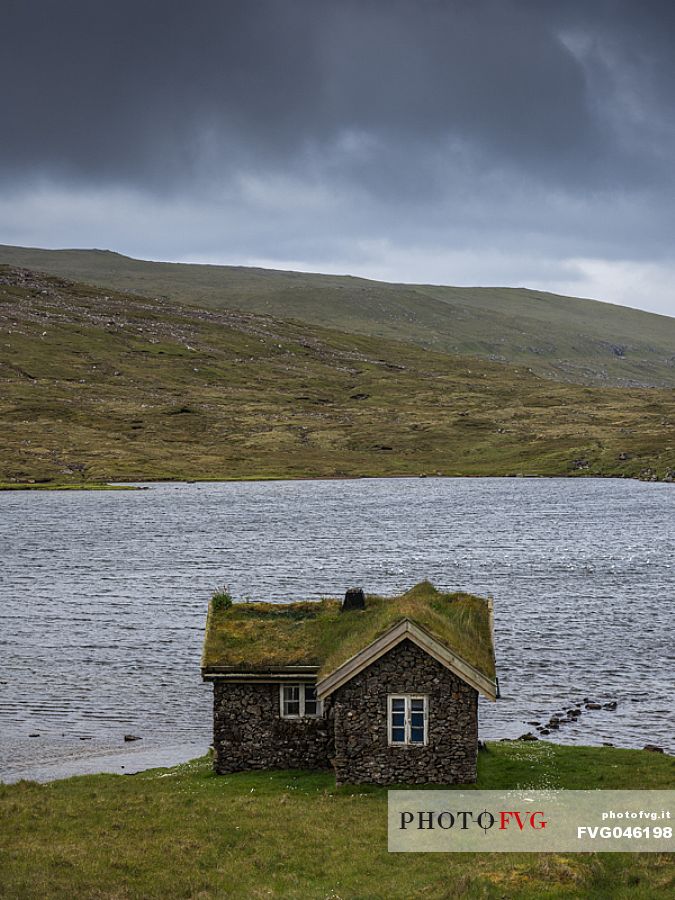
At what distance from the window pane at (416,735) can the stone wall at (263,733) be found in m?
3.83

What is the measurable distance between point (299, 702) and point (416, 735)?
480cm

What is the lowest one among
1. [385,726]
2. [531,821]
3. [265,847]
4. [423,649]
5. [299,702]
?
[265,847]

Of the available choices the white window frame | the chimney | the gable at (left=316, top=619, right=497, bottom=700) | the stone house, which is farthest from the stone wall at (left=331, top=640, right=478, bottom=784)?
the chimney

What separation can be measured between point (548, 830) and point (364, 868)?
5.61 meters

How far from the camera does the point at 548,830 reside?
30.4 m

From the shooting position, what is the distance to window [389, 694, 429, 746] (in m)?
35.5

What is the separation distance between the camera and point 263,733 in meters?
38.8

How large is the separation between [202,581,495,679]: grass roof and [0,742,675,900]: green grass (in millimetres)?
3955

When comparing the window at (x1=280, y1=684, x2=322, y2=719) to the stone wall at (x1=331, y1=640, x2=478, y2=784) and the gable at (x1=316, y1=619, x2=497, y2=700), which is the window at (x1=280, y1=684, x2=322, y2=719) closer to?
the stone wall at (x1=331, y1=640, x2=478, y2=784)

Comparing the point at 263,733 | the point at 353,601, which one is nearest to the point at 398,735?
the point at 263,733

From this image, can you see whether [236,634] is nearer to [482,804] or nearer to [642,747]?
[482,804]

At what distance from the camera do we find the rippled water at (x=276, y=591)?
51906mm

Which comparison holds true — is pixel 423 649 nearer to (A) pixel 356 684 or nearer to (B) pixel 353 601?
(A) pixel 356 684

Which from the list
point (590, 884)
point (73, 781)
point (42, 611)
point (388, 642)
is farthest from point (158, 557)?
point (590, 884)
